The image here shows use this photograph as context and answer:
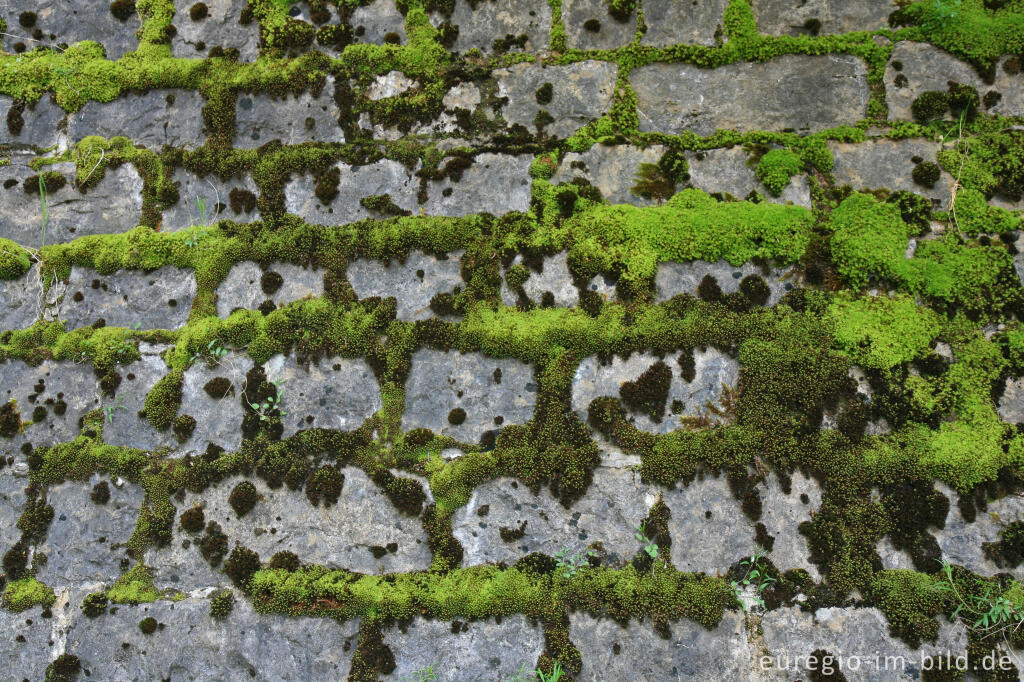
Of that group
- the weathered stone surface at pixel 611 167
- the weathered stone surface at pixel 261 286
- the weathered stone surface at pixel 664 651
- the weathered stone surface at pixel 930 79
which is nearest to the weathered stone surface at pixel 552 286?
the weathered stone surface at pixel 611 167

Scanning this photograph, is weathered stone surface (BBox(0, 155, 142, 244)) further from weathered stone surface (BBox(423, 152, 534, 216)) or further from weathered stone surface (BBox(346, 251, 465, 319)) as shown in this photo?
weathered stone surface (BBox(423, 152, 534, 216))

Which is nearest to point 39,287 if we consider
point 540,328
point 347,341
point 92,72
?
point 92,72

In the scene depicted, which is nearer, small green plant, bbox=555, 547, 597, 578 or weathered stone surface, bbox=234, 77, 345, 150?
small green plant, bbox=555, 547, 597, 578

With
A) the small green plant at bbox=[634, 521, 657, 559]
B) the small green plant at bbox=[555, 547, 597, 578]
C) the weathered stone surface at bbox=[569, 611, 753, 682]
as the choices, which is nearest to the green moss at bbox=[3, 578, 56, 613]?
the small green plant at bbox=[555, 547, 597, 578]

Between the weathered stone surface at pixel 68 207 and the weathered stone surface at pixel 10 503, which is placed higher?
the weathered stone surface at pixel 68 207

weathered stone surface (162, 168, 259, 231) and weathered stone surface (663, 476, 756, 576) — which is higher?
weathered stone surface (162, 168, 259, 231)

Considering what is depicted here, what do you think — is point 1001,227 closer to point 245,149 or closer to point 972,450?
point 972,450

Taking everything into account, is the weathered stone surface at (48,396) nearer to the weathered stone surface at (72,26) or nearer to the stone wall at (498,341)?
the stone wall at (498,341)
